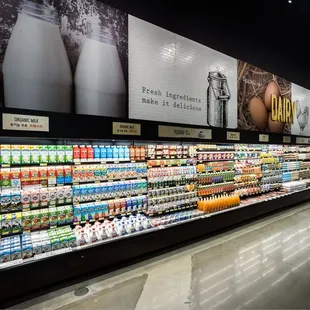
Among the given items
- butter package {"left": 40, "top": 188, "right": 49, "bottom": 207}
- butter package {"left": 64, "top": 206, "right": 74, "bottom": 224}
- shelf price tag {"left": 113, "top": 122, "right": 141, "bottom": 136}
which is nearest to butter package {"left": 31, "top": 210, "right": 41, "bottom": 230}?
butter package {"left": 40, "top": 188, "right": 49, "bottom": 207}

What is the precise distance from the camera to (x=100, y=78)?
11.4ft

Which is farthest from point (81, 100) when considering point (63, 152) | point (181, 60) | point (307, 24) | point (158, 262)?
point (307, 24)

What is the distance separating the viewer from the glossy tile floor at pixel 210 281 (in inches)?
103

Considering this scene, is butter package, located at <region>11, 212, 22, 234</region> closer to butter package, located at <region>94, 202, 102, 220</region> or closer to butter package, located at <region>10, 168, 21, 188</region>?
butter package, located at <region>10, 168, 21, 188</region>

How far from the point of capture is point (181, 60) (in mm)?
4324

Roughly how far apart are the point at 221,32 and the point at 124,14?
94.6 inches

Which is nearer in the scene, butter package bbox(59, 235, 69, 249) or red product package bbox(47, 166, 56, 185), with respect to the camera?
butter package bbox(59, 235, 69, 249)

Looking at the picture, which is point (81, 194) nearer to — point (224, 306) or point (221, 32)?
point (224, 306)

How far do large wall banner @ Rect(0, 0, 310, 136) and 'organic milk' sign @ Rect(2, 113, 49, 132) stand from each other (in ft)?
1.96

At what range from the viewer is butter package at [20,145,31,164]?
9.93 ft

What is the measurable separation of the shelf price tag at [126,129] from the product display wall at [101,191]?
2.09ft

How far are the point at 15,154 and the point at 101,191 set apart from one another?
130 cm

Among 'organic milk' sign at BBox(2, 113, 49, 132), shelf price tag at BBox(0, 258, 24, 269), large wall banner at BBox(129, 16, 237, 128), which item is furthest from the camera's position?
large wall banner at BBox(129, 16, 237, 128)

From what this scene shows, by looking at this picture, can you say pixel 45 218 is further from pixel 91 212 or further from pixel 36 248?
pixel 91 212
